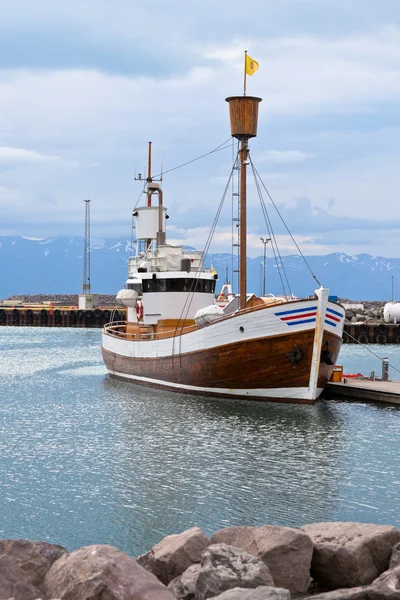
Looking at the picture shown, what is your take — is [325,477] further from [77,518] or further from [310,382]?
[310,382]

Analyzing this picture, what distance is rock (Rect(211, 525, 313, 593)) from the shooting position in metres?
9.52

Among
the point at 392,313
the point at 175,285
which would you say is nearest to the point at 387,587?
the point at 175,285

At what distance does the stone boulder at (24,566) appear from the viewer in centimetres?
897

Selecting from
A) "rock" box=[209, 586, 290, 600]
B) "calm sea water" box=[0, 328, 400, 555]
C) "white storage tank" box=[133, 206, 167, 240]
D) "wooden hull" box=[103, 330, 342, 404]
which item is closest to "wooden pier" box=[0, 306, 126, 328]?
"white storage tank" box=[133, 206, 167, 240]

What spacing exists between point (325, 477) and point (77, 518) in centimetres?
651

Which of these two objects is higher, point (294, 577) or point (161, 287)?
point (161, 287)

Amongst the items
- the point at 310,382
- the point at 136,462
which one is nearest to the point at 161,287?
the point at 310,382

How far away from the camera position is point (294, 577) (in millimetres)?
9586

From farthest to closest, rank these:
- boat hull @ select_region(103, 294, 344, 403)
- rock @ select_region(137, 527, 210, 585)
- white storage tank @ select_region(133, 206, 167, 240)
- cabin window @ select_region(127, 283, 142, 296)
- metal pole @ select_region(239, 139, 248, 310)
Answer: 1. white storage tank @ select_region(133, 206, 167, 240)
2. cabin window @ select_region(127, 283, 142, 296)
3. metal pole @ select_region(239, 139, 248, 310)
4. boat hull @ select_region(103, 294, 344, 403)
5. rock @ select_region(137, 527, 210, 585)

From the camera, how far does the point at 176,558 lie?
985 centimetres

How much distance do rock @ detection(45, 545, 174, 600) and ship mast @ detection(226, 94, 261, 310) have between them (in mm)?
22204

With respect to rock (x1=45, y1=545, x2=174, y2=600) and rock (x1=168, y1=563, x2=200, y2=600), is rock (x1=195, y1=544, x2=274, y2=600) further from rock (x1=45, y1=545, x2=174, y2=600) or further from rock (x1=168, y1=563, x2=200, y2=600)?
rock (x1=45, y1=545, x2=174, y2=600)

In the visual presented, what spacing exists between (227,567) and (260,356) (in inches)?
783

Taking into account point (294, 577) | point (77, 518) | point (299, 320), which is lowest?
point (77, 518)
